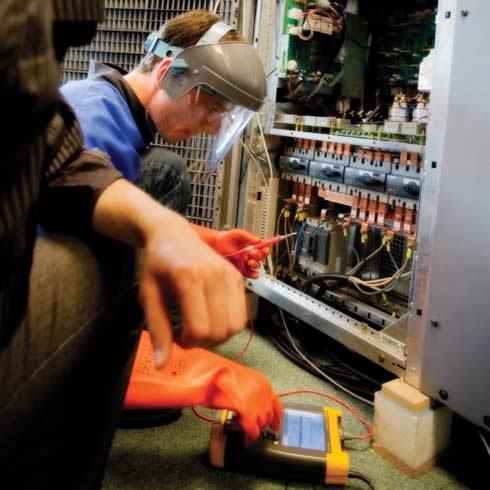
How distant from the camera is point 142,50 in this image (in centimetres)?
187

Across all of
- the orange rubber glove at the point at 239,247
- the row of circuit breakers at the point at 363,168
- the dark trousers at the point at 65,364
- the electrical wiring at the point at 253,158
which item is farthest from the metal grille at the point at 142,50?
the dark trousers at the point at 65,364

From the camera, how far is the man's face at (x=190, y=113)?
50.4 inches

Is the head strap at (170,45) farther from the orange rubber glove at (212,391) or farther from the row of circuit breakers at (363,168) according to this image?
the orange rubber glove at (212,391)

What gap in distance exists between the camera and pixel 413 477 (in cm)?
113

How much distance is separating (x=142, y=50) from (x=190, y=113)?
72 centimetres

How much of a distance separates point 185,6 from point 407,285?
4.29 feet

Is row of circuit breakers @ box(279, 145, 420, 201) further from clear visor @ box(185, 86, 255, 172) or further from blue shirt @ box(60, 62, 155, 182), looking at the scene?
blue shirt @ box(60, 62, 155, 182)

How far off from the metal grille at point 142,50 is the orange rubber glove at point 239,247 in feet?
2.34

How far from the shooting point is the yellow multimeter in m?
1.06

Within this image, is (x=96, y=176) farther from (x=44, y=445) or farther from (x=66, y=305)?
(x=44, y=445)

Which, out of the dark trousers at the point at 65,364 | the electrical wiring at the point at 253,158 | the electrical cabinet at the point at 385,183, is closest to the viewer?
the dark trousers at the point at 65,364

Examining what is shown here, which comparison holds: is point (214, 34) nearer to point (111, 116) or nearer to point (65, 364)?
point (111, 116)

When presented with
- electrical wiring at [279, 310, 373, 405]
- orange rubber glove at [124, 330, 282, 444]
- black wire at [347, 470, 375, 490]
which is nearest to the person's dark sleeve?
orange rubber glove at [124, 330, 282, 444]

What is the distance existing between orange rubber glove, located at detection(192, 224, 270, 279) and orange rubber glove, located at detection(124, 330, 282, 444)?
0.77 ft
